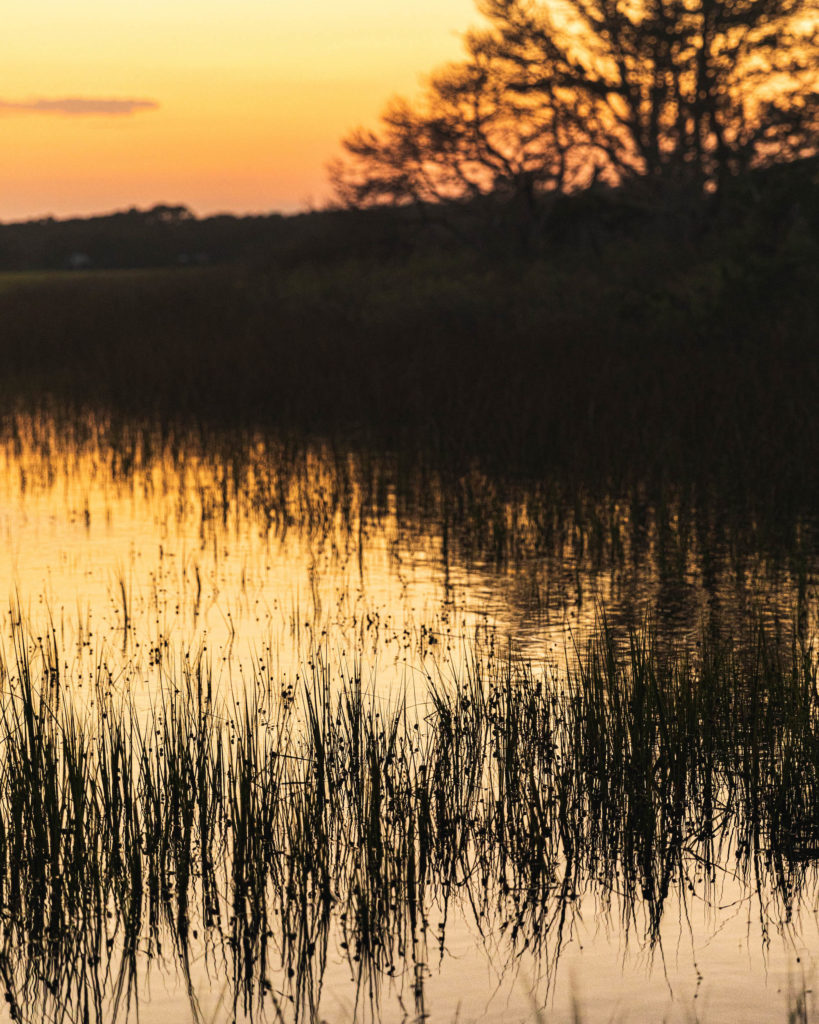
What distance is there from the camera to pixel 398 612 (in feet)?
29.9

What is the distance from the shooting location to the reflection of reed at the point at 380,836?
4.52 metres

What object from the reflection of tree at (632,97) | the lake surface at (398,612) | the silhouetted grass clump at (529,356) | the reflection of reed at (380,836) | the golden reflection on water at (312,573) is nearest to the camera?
the lake surface at (398,612)

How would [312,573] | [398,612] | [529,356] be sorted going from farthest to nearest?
[529,356]
[312,573]
[398,612]

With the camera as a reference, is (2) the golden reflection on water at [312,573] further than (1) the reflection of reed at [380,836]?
Yes

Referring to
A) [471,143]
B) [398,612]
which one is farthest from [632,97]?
[398,612]

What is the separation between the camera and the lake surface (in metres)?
4.34

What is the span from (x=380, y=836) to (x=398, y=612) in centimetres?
412

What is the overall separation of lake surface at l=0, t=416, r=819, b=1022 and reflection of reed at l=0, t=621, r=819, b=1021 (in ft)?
0.11

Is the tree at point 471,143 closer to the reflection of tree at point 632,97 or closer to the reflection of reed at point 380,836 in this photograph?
the reflection of tree at point 632,97


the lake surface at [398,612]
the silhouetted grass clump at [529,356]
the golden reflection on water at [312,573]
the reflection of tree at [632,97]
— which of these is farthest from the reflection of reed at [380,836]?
the reflection of tree at [632,97]

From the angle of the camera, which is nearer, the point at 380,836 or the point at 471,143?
the point at 380,836

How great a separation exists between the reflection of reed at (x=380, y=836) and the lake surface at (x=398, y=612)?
0.11 ft

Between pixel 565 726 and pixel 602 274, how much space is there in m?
26.3

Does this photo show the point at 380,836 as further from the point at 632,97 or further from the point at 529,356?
the point at 632,97
